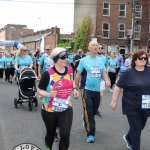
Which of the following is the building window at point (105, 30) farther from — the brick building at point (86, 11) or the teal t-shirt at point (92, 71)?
the teal t-shirt at point (92, 71)

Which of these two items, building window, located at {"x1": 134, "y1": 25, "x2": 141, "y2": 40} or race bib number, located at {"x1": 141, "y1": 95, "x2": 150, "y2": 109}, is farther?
building window, located at {"x1": 134, "y1": 25, "x2": 141, "y2": 40}

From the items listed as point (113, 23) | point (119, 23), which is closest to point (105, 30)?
point (113, 23)

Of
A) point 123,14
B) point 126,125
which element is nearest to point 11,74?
point 126,125

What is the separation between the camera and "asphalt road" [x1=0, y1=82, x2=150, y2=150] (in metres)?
6.26

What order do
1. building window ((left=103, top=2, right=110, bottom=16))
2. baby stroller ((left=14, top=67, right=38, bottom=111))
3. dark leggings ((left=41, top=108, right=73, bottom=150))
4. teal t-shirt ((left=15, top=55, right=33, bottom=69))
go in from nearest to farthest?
1. dark leggings ((left=41, top=108, right=73, bottom=150))
2. baby stroller ((left=14, top=67, right=38, bottom=111))
3. teal t-shirt ((left=15, top=55, right=33, bottom=69))
4. building window ((left=103, top=2, right=110, bottom=16))

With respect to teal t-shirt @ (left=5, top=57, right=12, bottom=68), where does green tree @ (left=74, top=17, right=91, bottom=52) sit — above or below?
above

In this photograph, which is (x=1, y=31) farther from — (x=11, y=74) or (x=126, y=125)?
(x=126, y=125)

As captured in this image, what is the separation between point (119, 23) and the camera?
43.5m

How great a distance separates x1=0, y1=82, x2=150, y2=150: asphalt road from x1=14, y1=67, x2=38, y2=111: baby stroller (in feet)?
1.03

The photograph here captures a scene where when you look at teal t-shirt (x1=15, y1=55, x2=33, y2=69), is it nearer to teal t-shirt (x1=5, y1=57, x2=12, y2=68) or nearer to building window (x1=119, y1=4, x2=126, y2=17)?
teal t-shirt (x1=5, y1=57, x2=12, y2=68)

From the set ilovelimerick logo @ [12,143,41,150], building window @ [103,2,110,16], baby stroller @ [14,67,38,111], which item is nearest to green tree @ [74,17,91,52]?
building window @ [103,2,110,16]

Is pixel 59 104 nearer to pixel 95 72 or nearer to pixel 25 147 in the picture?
pixel 25 147

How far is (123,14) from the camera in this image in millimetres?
43688

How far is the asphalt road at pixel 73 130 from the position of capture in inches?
246
